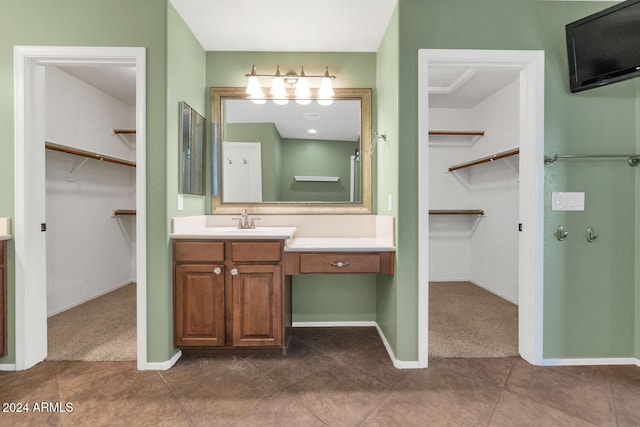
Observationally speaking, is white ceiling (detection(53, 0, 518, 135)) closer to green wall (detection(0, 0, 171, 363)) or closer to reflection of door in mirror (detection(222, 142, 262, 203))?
green wall (detection(0, 0, 171, 363))

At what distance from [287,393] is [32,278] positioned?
1.83m

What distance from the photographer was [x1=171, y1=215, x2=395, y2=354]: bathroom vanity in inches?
81.8

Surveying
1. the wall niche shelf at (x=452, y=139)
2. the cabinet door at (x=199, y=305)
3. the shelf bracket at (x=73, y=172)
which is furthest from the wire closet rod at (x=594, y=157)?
the shelf bracket at (x=73, y=172)

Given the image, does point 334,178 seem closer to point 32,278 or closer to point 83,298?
point 32,278

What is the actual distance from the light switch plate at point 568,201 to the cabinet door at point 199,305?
229 centimetres

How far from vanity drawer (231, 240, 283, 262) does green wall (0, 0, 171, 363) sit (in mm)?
461

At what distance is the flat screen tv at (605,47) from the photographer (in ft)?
5.56

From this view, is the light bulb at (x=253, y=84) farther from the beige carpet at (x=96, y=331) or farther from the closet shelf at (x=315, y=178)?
the beige carpet at (x=96, y=331)

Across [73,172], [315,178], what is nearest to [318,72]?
[315,178]

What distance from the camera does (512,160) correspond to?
338cm

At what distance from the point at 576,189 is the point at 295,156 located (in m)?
2.08

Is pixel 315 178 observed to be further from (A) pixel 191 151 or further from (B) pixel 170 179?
(B) pixel 170 179

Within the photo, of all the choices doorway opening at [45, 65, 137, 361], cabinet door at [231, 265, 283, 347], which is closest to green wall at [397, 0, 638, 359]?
cabinet door at [231, 265, 283, 347]

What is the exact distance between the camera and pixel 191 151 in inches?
92.5
